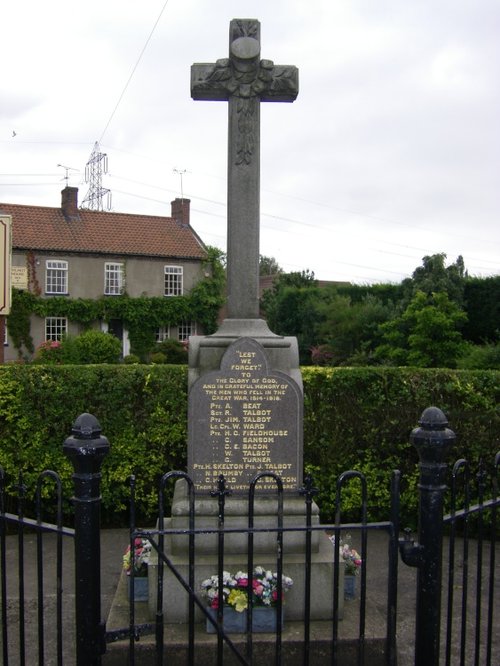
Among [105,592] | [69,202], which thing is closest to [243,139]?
[105,592]

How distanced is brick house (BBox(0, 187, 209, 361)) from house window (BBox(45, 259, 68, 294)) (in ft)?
0.16

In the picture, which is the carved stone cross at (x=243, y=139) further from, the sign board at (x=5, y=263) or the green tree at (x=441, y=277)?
the green tree at (x=441, y=277)

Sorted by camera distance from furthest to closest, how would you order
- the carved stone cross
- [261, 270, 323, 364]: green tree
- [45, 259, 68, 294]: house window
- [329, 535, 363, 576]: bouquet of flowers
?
[45, 259, 68, 294]: house window
[261, 270, 323, 364]: green tree
the carved stone cross
[329, 535, 363, 576]: bouquet of flowers

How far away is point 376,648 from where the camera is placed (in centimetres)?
439

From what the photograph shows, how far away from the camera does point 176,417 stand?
8062 millimetres

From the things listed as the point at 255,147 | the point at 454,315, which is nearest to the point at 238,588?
the point at 255,147

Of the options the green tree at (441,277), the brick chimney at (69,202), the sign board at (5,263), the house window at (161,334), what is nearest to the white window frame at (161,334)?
the house window at (161,334)

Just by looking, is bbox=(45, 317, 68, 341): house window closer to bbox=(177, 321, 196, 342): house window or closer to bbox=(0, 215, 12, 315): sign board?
bbox=(177, 321, 196, 342): house window

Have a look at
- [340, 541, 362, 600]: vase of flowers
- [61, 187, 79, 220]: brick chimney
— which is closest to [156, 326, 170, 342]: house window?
[61, 187, 79, 220]: brick chimney

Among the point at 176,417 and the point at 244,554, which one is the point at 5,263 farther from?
the point at 244,554

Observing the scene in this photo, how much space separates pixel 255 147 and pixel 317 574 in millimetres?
3538

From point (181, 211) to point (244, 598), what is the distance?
1294 inches

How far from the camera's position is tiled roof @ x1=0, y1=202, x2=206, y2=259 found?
32.2 m

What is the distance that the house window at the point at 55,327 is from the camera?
32.1 meters
